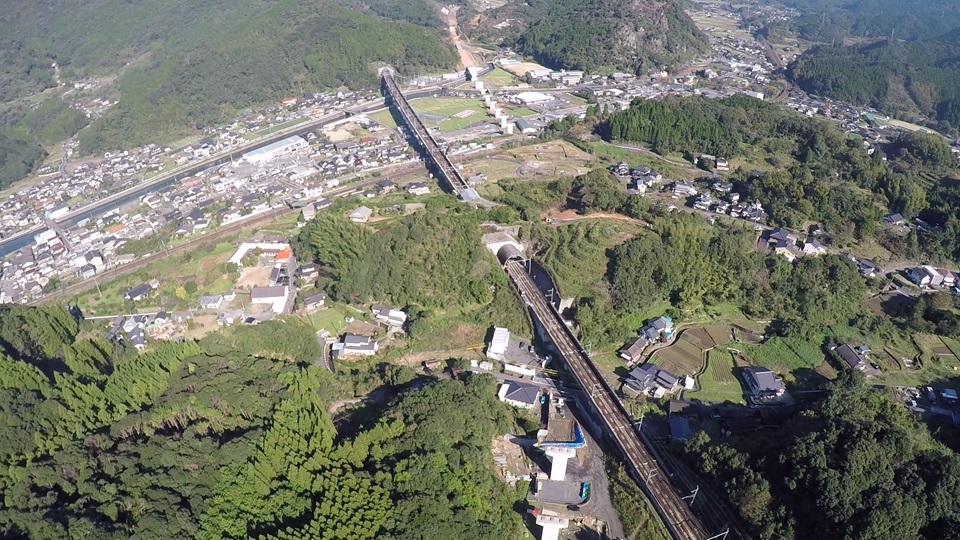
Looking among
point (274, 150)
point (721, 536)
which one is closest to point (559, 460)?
point (721, 536)

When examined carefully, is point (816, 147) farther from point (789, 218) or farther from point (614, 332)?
point (614, 332)

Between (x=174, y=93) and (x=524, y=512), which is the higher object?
(x=174, y=93)

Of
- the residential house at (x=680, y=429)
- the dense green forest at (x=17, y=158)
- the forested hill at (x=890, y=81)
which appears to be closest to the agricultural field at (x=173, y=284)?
the residential house at (x=680, y=429)

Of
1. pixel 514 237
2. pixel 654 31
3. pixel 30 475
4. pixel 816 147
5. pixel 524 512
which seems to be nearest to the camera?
pixel 30 475

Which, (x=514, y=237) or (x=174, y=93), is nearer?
(x=514, y=237)

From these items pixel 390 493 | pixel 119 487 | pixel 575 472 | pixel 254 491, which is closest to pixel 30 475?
pixel 119 487

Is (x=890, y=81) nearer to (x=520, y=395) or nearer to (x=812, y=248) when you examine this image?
(x=812, y=248)

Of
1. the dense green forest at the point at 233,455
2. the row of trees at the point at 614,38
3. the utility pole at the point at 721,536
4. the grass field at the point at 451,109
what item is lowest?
the utility pole at the point at 721,536

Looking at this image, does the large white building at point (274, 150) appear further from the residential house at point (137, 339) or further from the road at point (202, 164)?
the residential house at point (137, 339)
